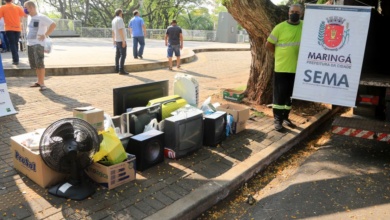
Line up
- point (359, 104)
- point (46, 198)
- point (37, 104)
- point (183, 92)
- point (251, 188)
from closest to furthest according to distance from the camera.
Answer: point (46, 198)
point (251, 188)
point (359, 104)
point (183, 92)
point (37, 104)

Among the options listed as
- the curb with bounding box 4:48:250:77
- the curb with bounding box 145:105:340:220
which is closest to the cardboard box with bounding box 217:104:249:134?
the curb with bounding box 145:105:340:220

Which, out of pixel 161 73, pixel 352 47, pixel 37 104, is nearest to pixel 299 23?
pixel 352 47

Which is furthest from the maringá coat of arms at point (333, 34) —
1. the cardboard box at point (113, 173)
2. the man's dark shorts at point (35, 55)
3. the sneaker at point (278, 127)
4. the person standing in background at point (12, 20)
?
the person standing in background at point (12, 20)

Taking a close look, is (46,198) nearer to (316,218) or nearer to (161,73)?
(316,218)

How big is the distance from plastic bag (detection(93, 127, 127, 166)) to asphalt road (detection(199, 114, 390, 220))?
1.16 m

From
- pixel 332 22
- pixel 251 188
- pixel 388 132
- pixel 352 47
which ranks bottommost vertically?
pixel 251 188

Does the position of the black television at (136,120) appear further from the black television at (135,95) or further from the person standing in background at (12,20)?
the person standing in background at (12,20)

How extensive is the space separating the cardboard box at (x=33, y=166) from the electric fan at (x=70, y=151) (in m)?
0.13

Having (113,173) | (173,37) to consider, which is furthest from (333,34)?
(173,37)

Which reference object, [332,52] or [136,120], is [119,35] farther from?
[332,52]

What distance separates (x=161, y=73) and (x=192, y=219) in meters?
8.78

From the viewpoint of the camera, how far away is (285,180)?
456 centimetres

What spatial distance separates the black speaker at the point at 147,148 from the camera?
414 cm

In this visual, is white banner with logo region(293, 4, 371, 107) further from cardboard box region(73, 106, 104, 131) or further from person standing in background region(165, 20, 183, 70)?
person standing in background region(165, 20, 183, 70)
